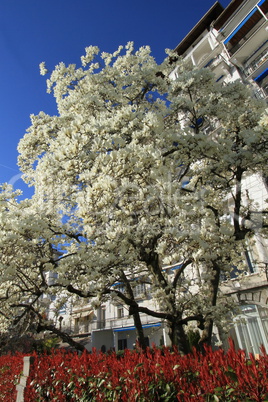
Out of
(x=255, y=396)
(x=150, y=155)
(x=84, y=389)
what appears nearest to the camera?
(x=255, y=396)

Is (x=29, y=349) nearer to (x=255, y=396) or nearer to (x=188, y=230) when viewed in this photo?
(x=188, y=230)

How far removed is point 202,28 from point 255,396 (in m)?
33.4

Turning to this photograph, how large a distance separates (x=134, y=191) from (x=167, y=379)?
4.34m

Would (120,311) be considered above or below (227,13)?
below

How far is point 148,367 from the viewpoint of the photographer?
11.2 ft

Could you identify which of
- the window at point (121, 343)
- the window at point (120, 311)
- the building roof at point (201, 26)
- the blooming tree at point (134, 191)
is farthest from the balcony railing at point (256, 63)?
the window at point (121, 343)

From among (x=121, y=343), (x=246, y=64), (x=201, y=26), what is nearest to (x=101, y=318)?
(x=121, y=343)

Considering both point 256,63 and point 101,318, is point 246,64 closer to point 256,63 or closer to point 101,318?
point 256,63

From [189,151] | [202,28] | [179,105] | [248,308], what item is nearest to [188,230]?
[189,151]

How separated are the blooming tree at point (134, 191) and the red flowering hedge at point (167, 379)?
1938mm

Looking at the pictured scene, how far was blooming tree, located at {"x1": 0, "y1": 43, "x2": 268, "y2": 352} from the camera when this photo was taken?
5805 mm

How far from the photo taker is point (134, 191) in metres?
6.65

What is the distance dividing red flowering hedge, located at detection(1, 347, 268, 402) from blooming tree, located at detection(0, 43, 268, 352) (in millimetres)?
1938

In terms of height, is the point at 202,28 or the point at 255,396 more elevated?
the point at 202,28
